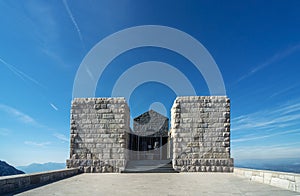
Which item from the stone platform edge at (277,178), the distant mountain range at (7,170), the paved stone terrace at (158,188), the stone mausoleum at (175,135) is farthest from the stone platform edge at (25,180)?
the distant mountain range at (7,170)

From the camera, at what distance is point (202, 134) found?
27.4 ft

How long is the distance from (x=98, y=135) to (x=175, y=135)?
348 centimetres

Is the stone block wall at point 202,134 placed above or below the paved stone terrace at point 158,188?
above

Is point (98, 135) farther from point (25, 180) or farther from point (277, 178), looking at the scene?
point (277, 178)

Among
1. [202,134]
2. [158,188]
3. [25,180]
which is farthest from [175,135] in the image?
[25,180]

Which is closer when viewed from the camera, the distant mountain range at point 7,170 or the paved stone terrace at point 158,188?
the paved stone terrace at point 158,188

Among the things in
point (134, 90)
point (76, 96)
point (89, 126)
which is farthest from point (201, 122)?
point (76, 96)

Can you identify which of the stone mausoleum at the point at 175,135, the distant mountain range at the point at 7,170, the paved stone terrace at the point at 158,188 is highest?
the stone mausoleum at the point at 175,135

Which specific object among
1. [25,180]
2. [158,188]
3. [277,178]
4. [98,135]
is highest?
[98,135]

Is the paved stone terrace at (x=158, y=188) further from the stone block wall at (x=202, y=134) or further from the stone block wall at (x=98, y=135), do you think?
the stone block wall at (x=98, y=135)

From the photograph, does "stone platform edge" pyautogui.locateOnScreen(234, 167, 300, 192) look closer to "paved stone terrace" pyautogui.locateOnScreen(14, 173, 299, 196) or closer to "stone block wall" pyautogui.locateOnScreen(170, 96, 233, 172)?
"paved stone terrace" pyautogui.locateOnScreen(14, 173, 299, 196)

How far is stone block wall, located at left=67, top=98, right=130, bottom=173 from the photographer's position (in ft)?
27.1

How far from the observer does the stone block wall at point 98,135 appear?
8.26 m

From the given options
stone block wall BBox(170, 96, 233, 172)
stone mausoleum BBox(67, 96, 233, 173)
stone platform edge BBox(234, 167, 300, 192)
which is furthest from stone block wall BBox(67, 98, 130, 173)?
stone platform edge BBox(234, 167, 300, 192)
